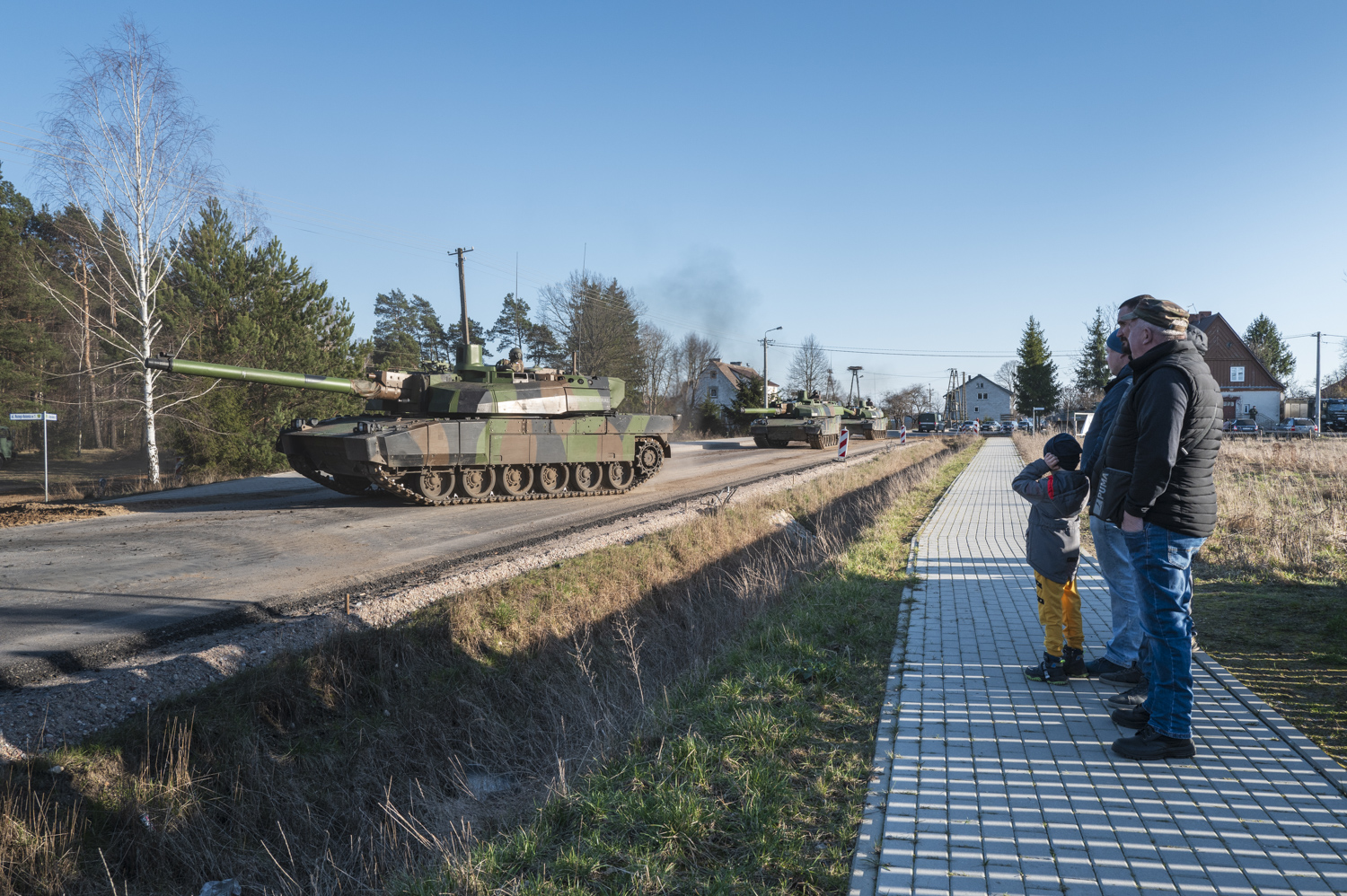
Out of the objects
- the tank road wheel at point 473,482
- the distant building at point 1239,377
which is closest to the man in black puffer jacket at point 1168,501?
the tank road wheel at point 473,482

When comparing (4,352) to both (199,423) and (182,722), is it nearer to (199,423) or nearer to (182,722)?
(199,423)

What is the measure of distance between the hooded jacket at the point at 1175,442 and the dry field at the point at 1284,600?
1.23m

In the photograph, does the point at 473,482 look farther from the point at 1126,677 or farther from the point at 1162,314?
the point at 1162,314

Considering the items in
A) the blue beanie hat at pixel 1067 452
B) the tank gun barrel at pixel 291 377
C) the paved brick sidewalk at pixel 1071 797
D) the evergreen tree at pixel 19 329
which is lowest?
the paved brick sidewalk at pixel 1071 797

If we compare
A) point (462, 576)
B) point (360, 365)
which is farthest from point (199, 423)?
point (462, 576)

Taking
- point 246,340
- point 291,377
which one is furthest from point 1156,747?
point 246,340

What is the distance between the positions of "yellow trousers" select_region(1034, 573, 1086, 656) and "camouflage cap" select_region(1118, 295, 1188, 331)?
1.52m

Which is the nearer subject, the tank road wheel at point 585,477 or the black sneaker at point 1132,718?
the black sneaker at point 1132,718

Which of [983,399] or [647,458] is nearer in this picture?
[647,458]

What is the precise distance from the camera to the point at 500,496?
43.4 ft

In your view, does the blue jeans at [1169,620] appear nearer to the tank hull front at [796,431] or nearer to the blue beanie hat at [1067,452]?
the blue beanie hat at [1067,452]

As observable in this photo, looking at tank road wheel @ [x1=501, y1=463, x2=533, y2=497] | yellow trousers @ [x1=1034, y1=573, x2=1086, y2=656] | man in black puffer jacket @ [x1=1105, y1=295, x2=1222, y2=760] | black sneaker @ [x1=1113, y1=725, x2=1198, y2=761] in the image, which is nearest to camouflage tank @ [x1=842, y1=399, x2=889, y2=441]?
tank road wheel @ [x1=501, y1=463, x2=533, y2=497]

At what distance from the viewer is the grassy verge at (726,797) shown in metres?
2.54

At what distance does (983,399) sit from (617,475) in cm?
7793
